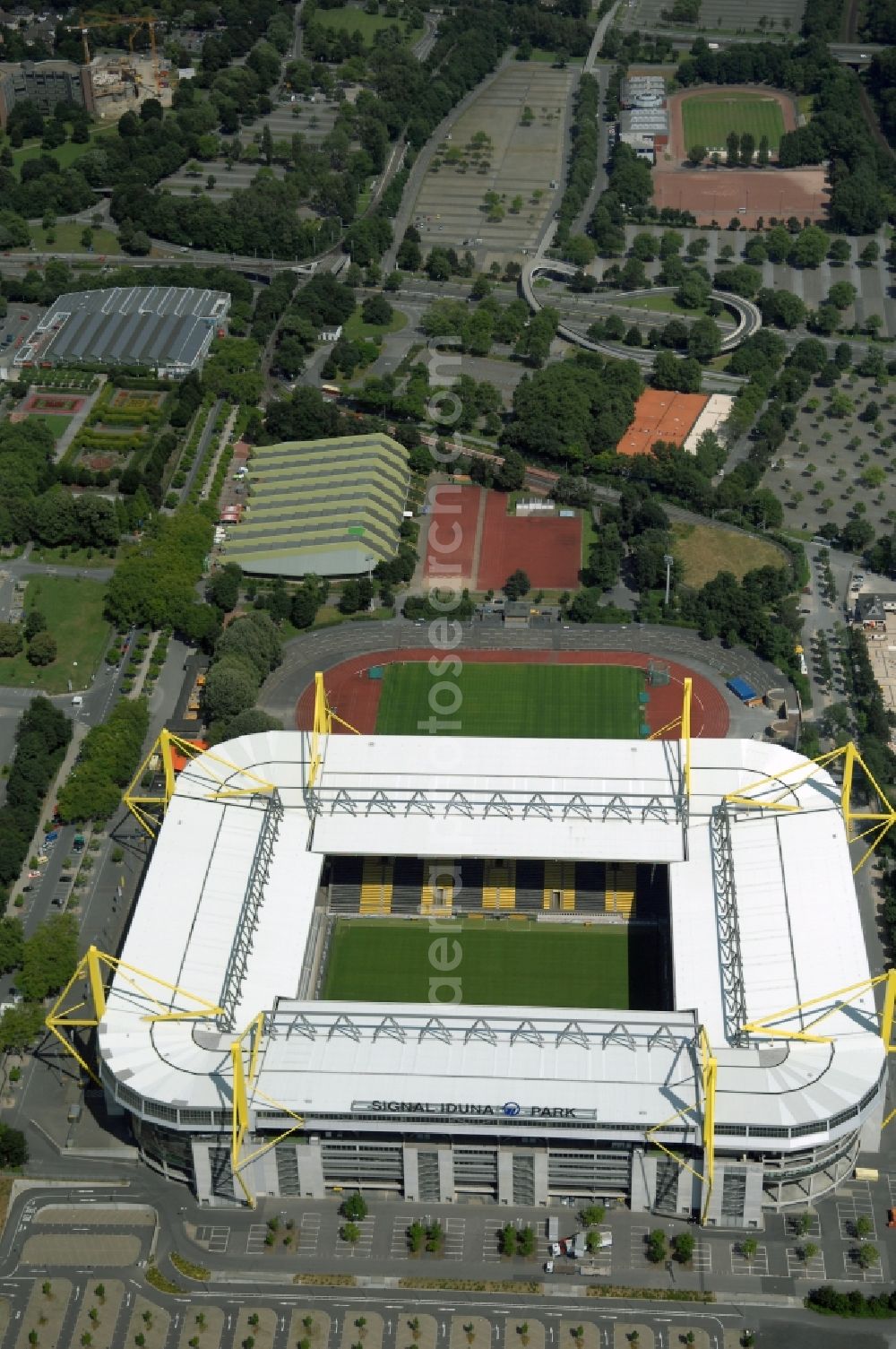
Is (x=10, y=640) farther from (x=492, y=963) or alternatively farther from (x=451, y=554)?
(x=492, y=963)

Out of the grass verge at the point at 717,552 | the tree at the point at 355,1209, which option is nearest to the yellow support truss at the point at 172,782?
the tree at the point at 355,1209

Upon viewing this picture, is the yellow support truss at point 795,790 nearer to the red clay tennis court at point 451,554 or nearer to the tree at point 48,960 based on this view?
the red clay tennis court at point 451,554

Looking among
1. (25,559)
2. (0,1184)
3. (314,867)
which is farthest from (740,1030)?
(25,559)

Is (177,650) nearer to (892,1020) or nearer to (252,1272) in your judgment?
(252,1272)

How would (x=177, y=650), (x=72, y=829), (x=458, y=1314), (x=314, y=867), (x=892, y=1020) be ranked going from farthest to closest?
(x=177, y=650) → (x=72, y=829) → (x=314, y=867) → (x=892, y=1020) → (x=458, y=1314)

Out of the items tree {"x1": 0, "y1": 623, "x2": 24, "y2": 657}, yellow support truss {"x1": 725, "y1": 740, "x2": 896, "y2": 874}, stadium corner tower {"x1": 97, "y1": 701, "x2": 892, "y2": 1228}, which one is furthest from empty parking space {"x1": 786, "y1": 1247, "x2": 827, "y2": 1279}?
tree {"x1": 0, "y1": 623, "x2": 24, "y2": 657}
